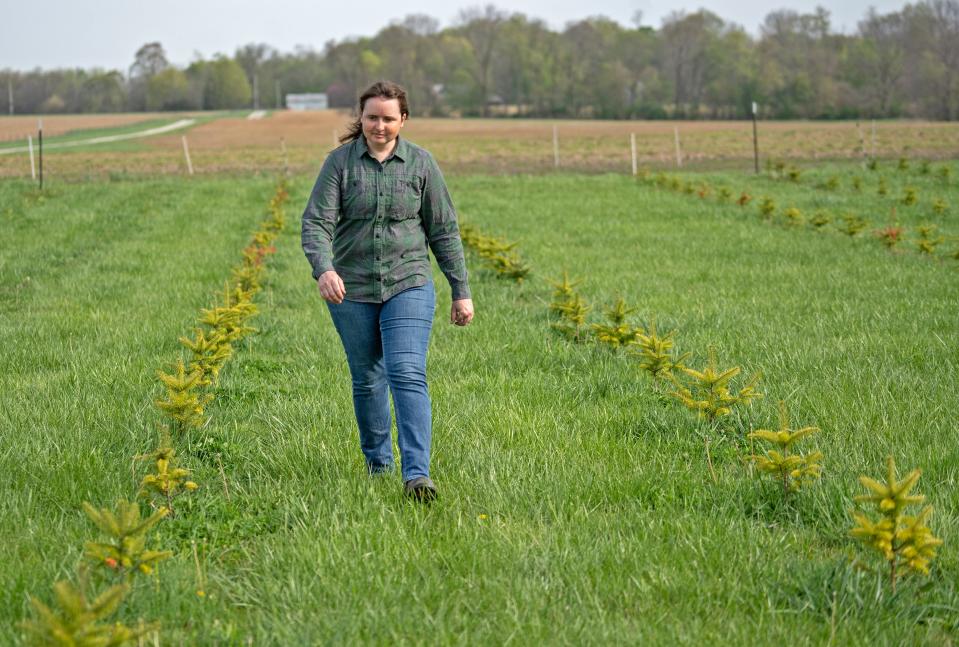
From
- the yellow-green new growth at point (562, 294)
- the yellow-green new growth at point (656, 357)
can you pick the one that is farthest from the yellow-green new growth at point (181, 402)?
the yellow-green new growth at point (562, 294)

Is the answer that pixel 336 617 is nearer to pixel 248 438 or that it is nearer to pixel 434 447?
pixel 434 447

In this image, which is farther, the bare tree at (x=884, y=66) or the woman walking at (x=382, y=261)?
the bare tree at (x=884, y=66)

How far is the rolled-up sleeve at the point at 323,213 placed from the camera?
4.85 metres

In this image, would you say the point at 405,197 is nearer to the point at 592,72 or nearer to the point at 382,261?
the point at 382,261

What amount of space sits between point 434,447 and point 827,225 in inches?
520

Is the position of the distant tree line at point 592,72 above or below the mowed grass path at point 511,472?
above

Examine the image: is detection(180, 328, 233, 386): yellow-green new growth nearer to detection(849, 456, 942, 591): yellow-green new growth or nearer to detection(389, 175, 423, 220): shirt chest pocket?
detection(389, 175, 423, 220): shirt chest pocket

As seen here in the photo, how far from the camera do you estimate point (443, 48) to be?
125125mm

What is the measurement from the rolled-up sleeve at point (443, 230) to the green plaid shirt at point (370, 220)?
0.04 m

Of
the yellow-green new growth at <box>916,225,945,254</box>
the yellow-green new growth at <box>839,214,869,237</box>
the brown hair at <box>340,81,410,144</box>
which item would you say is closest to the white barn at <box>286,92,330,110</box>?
the yellow-green new growth at <box>839,214,869,237</box>

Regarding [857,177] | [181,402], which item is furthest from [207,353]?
[857,177]

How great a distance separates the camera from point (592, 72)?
11081cm

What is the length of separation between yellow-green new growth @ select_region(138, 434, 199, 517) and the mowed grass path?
0.43 ft

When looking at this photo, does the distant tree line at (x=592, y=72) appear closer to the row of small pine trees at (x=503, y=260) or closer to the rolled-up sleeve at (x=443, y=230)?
the row of small pine trees at (x=503, y=260)
